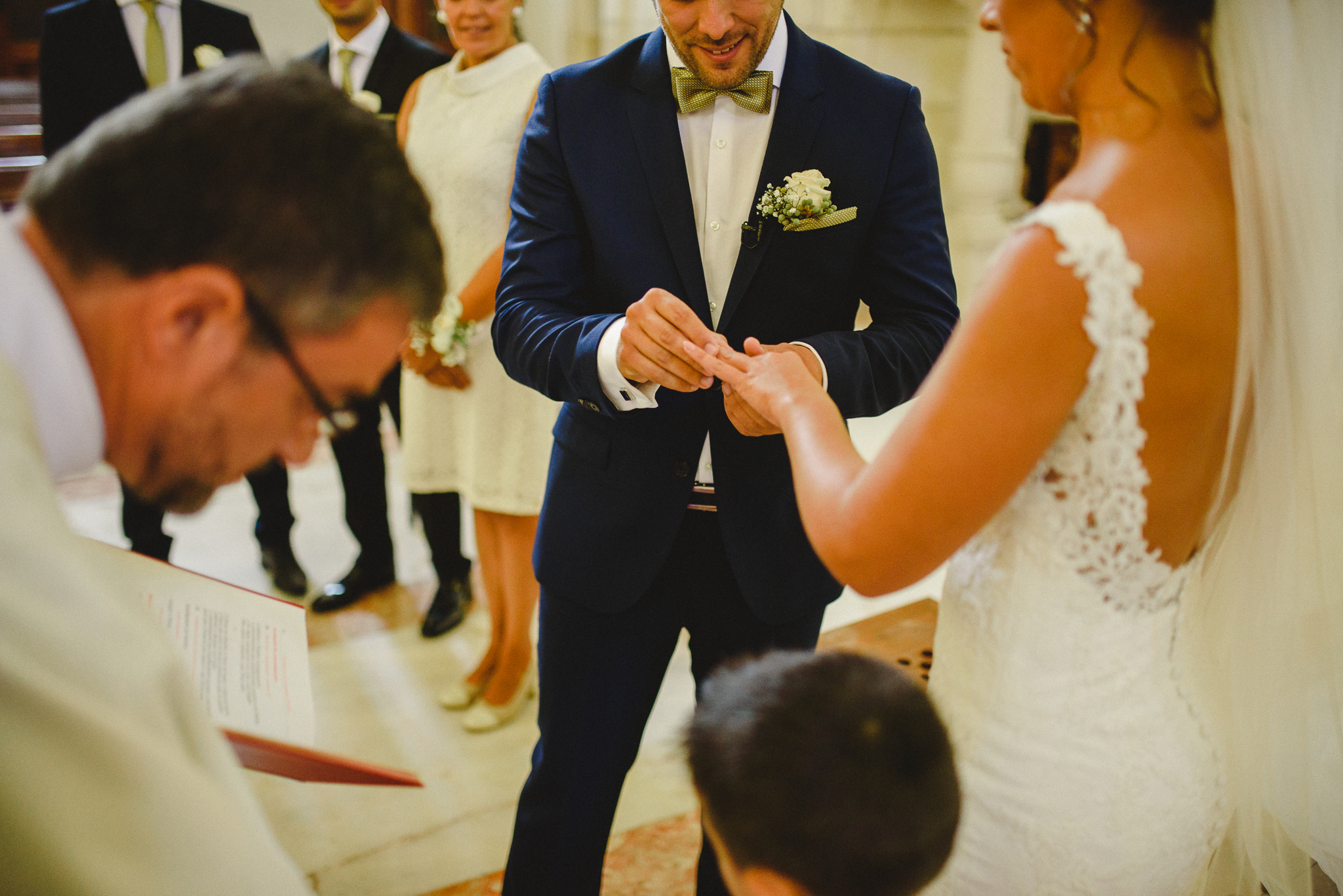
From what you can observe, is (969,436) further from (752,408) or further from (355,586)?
(355,586)

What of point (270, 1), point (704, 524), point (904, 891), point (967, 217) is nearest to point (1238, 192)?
point (904, 891)

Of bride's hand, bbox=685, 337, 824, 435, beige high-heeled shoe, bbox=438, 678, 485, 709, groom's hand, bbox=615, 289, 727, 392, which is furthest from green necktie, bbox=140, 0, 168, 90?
bride's hand, bbox=685, 337, 824, 435

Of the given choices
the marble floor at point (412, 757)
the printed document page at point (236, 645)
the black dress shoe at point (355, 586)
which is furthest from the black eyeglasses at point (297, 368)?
the black dress shoe at point (355, 586)

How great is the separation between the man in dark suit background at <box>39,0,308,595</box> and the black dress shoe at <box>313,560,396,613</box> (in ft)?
1.97

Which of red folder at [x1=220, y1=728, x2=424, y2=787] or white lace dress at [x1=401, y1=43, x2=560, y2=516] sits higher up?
red folder at [x1=220, y1=728, x2=424, y2=787]

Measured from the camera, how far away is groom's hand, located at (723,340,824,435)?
145 cm

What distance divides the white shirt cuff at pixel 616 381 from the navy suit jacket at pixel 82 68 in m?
2.48

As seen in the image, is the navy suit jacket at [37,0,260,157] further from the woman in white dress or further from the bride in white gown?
the bride in white gown

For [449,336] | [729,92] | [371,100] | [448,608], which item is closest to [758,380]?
[729,92]

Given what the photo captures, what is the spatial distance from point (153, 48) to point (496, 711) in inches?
95.6

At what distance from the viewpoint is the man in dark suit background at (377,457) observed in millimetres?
3213

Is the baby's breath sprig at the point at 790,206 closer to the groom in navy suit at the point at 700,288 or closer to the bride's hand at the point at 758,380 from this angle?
the groom in navy suit at the point at 700,288

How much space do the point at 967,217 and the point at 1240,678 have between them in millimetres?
5376

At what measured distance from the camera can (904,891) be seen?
3.44ft
